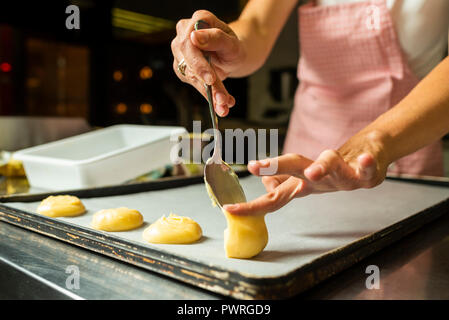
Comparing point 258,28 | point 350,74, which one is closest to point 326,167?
point 258,28

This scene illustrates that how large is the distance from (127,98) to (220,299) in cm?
394

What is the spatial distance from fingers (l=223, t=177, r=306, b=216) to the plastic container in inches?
23.2

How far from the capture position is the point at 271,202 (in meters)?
0.58

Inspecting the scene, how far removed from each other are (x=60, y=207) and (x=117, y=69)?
11.6ft

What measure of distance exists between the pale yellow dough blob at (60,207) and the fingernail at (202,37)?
419 mm

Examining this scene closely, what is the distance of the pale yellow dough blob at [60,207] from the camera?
2.56ft

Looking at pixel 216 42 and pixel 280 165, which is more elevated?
pixel 216 42

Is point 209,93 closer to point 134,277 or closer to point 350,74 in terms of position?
point 134,277

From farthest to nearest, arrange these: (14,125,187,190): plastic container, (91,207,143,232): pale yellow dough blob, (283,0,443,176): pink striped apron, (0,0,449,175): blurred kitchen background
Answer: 1. (0,0,449,175): blurred kitchen background
2. (283,0,443,176): pink striped apron
3. (14,125,187,190): plastic container
4. (91,207,143,232): pale yellow dough blob

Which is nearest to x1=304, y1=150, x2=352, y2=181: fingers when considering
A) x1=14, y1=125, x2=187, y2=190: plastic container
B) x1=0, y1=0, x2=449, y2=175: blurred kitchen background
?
x1=14, y1=125, x2=187, y2=190: plastic container

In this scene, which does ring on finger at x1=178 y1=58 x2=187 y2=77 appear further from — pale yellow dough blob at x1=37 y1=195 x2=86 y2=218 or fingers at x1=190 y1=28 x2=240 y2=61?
pale yellow dough blob at x1=37 y1=195 x2=86 y2=218

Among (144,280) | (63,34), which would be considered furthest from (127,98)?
(144,280)

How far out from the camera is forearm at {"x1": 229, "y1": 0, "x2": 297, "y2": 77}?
1.12 m

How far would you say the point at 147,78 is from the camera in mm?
A: 4289
